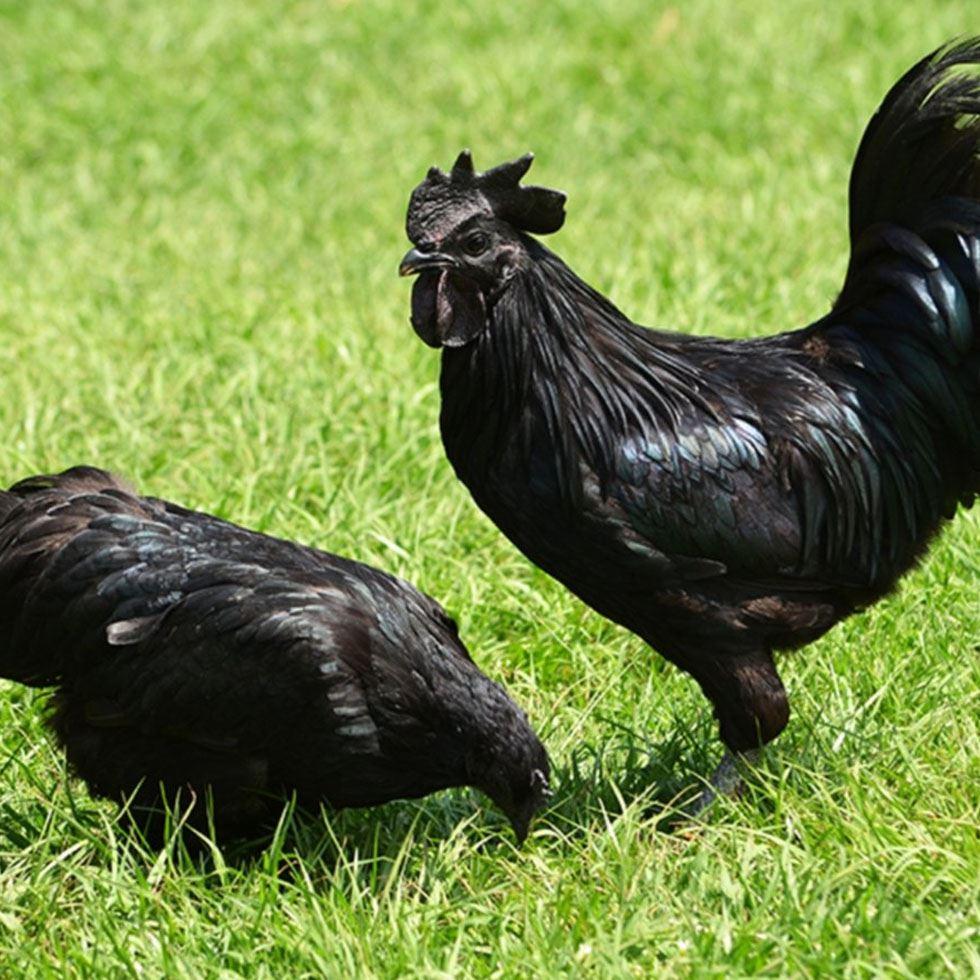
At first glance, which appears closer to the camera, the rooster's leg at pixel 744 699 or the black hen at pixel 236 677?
the black hen at pixel 236 677

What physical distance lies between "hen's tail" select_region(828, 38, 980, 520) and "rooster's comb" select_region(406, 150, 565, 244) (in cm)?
87

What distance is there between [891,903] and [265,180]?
24.0ft

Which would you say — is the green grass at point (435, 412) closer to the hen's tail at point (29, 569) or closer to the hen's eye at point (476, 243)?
the hen's tail at point (29, 569)

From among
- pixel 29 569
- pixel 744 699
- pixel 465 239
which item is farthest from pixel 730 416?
pixel 29 569

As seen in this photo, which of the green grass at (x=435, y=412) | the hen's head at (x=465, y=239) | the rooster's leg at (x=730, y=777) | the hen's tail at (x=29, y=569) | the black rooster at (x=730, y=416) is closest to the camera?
the green grass at (x=435, y=412)

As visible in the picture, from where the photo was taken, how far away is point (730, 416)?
416 cm

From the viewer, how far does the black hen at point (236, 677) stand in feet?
12.8

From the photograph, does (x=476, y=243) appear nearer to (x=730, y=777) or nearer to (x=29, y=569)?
(x=29, y=569)

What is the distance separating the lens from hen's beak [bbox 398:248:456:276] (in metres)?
3.76

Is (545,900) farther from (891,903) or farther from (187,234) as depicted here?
(187,234)

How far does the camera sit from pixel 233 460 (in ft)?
20.5

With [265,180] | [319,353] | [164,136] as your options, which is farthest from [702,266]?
[164,136]

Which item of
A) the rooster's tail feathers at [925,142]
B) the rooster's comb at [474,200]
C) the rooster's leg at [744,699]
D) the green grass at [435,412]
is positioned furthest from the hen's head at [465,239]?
the green grass at [435,412]

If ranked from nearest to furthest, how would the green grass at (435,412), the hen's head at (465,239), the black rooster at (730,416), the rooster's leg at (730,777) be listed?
1. the green grass at (435,412)
2. the hen's head at (465,239)
3. the black rooster at (730,416)
4. the rooster's leg at (730,777)
